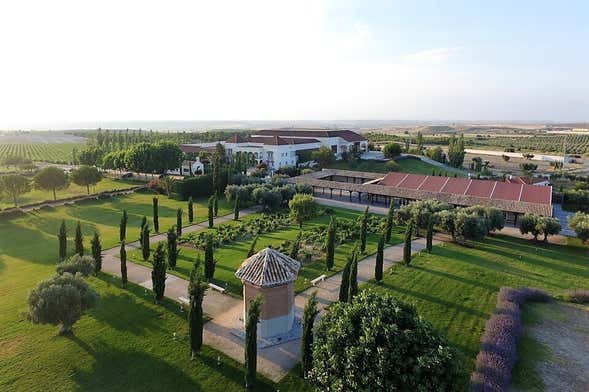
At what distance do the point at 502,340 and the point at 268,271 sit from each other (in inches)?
541

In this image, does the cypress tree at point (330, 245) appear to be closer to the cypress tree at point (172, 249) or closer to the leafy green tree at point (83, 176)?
the cypress tree at point (172, 249)

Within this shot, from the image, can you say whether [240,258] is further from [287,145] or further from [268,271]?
[287,145]

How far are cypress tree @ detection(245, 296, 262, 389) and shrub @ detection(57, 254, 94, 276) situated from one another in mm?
15888

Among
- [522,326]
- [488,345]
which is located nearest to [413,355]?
[488,345]

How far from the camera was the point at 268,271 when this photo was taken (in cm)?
2292

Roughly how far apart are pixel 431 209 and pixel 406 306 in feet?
100

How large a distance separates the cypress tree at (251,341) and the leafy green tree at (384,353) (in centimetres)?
353

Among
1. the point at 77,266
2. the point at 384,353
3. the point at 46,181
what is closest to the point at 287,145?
the point at 46,181

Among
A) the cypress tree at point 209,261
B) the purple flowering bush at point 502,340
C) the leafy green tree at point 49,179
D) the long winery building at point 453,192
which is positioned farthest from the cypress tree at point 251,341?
the leafy green tree at point 49,179

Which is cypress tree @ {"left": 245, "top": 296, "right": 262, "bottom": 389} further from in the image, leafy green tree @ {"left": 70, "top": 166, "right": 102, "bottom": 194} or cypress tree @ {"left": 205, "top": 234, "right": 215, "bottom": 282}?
leafy green tree @ {"left": 70, "top": 166, "right": 102, "bottom": 194}

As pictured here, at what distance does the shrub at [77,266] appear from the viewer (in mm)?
27484

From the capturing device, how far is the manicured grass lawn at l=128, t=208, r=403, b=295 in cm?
3104

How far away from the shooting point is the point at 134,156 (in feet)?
254

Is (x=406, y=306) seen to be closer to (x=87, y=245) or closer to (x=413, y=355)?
(x=413, y=355)
